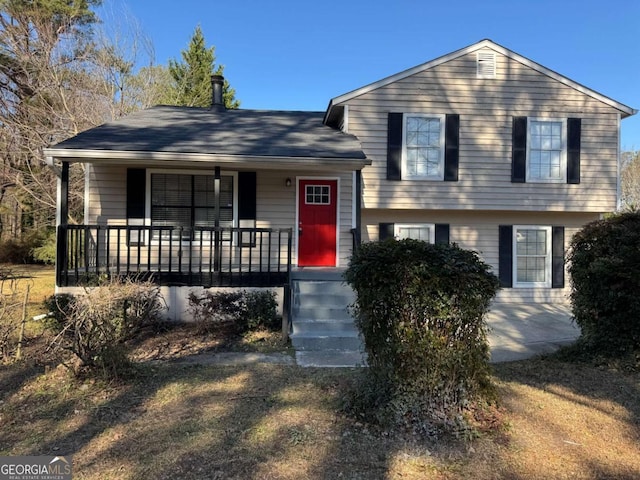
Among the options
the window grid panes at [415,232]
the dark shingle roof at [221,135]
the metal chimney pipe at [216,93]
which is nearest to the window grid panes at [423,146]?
the window grid panes at [415,232]

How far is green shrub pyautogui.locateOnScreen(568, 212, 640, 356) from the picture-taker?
16.8 ft

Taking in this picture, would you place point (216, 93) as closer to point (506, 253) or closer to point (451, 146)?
point (451, 146)

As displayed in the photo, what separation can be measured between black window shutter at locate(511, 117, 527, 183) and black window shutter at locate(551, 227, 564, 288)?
1779 millimetres

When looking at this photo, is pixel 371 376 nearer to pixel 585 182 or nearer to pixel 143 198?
pixel 143 198

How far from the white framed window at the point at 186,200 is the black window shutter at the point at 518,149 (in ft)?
20.4

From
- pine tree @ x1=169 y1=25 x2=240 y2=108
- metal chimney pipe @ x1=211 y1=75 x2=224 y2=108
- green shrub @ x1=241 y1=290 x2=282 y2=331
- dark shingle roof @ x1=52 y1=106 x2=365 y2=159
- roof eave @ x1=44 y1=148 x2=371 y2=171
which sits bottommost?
green shrub @ x1=241 y1=290 x2=282 y2=331

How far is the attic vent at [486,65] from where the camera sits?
1002 centimetres

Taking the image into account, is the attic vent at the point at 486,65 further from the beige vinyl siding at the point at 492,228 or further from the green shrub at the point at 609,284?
the green shrub at the point at 609,284

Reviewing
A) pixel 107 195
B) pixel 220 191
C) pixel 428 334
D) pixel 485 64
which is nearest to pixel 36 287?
pixel 107 195

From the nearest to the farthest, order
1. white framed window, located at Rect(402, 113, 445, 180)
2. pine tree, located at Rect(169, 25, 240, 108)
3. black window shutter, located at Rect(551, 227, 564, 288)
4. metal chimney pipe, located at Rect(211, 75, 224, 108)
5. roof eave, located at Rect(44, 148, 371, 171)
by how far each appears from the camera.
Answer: roof eave, located at Rect(44, 148, 371, 171) → white framed window, located at Rect(402, 113, 445, 180) → black window shutter, located at Rect(551, 227, 564, 288) → metal chimney pipe, located at Rect(211, 75, 224, 108) → pine tree, located at Rect(169, 25, 240, 108)

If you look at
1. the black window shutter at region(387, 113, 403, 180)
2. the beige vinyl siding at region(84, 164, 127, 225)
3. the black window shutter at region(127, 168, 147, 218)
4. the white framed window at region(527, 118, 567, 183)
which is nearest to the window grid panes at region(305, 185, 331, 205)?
the black window shutter at region(387, 113, 403, 180)

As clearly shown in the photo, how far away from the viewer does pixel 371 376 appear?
11.9 feet

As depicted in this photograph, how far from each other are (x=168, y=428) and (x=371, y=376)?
1.64m

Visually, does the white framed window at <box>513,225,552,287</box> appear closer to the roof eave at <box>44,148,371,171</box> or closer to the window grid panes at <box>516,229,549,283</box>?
the window grid panes at <box>516,229,549,283</box>
